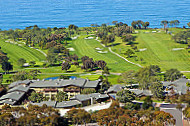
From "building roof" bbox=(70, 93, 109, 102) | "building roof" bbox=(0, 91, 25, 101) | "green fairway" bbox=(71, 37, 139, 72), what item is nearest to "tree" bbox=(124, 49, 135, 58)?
"green fairway" bbox=(71, 37, 139, 72)

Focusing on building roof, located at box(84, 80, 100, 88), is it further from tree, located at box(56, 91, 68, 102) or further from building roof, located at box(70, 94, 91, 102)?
tree, located at box(56, 91, 68, 102)

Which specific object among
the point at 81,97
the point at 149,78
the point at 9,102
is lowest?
the point at 9,102

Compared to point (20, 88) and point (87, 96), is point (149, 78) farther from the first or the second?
point (20, 88)

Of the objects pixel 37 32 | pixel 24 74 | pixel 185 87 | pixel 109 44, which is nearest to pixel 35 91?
pixel 24 74

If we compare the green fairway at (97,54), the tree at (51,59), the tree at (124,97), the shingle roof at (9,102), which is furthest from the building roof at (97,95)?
the tree at (51,59)

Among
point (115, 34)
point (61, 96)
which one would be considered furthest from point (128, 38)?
point (61, 96)

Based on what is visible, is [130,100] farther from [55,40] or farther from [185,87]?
[55,40]
